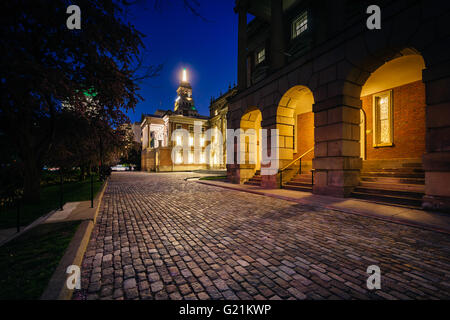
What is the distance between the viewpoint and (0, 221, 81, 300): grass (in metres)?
2.18

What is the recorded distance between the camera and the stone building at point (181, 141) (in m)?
47.0

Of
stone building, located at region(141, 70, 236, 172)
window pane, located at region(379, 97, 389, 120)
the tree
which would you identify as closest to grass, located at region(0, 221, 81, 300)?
the tree

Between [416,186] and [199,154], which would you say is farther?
[199,154]

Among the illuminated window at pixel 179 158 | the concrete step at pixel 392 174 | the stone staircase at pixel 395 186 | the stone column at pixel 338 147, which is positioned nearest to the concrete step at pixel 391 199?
the stone staircase at pixel 395 186

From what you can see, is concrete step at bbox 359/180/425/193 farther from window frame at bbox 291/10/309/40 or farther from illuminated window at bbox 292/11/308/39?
illuminated window at bbox 292/11/308/39

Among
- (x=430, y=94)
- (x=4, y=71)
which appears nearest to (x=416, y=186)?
(x=430, y=94)

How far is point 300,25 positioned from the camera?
47.7 ft

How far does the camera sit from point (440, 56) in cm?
589

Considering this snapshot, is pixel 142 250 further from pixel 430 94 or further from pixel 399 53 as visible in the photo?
pixel 399 53

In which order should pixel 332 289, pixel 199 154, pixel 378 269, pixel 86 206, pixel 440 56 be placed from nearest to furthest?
pixel 332 289 < pixel 378 269 < pixel 440 56 < pixel 86 206 < pixel 199 154

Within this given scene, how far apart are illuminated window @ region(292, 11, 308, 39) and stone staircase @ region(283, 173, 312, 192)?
36.3 feet

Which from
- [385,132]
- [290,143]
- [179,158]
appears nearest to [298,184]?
[290,143]

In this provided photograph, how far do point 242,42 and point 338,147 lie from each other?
1210 centimetres
